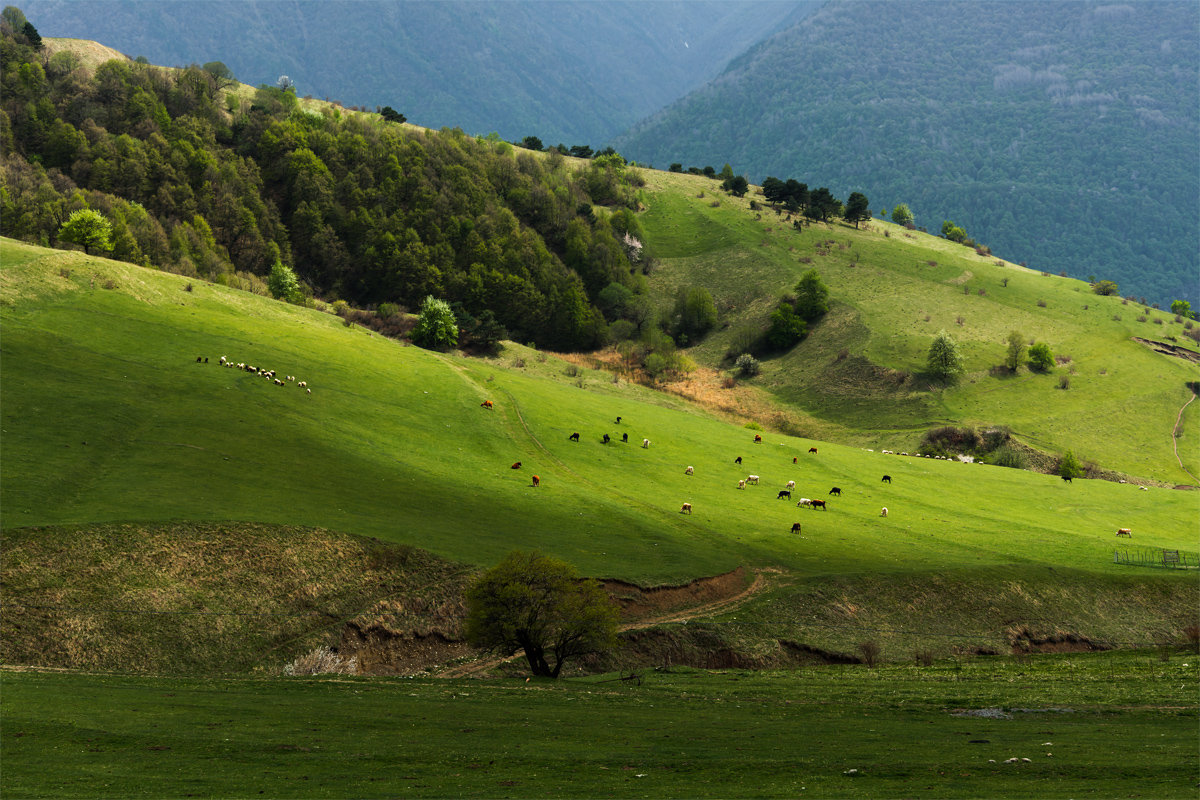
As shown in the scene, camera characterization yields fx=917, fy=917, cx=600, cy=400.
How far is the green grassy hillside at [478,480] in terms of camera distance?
54.2 m

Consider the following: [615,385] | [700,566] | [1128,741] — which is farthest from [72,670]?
[615,385]

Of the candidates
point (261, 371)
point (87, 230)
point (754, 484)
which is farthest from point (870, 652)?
point (87, 230)

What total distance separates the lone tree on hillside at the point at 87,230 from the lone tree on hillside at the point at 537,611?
259 ft

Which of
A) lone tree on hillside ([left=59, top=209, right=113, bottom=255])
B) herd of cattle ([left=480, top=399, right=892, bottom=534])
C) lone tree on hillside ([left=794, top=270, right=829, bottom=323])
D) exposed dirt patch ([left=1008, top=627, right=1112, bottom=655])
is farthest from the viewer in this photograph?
lone tree on hillside ([left=794, top=270, right=829, bottom=323])

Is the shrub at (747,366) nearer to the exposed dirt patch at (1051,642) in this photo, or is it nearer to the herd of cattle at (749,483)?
the herd of cattle at (749,483)

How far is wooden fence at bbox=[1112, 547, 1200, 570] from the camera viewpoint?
2640 inches

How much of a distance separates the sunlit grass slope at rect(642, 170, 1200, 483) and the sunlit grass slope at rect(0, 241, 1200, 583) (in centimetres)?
2926

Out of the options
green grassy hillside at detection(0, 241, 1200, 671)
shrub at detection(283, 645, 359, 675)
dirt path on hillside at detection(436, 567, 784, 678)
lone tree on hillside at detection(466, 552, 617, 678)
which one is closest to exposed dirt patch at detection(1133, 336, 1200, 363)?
green grassy hillside at detection(0, 241, 1200, 671)

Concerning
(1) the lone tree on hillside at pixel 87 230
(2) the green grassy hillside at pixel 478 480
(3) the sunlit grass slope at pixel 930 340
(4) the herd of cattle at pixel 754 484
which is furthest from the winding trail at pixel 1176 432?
(1) the lone tree on hillside at pixel 87 230

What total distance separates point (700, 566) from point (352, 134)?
141 metres

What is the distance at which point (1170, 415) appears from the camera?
416 feet

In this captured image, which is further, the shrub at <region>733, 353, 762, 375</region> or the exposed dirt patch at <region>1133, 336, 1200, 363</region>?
the shrub at <region>733, 353, 762, 375</region>

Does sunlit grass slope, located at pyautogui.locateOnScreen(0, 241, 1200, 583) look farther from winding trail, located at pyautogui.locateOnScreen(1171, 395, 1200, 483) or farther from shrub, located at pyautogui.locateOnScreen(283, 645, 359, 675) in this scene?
winding trail, located at pyautogui.locateOnScreen(1171, 395, 1200, 483)

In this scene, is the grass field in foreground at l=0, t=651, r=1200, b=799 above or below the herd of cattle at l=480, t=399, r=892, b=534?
below
